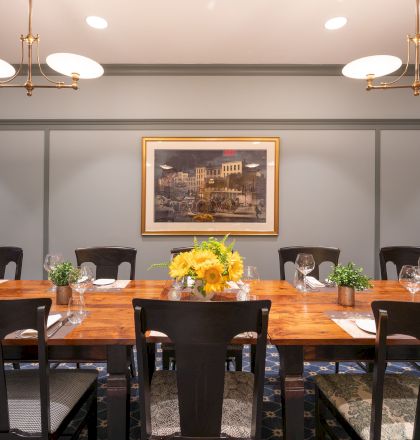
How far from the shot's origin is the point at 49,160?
3781 millimetres

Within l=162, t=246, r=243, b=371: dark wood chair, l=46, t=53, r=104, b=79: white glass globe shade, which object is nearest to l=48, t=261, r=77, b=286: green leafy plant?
l=162, t=246, r=243, b=371: dark wood chair

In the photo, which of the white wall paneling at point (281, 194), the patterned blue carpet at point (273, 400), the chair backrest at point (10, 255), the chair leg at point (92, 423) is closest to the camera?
the chair leg at point (92, 423)

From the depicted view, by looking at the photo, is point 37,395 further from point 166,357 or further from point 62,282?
point 166,357

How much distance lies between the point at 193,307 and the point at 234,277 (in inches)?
19.3

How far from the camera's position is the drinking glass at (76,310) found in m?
1.54

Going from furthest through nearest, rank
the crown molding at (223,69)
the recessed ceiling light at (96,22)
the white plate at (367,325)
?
the crown molding at (223,69) < the recessed ceiling light at (96,22) < the white plate at (367,325)

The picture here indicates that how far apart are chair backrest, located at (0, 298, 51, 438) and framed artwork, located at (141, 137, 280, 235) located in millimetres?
2595

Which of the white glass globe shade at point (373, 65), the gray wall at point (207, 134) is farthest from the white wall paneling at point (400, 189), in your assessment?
the white glass globe shade at point (373, 65)

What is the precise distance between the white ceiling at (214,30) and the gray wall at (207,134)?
1.07 feet

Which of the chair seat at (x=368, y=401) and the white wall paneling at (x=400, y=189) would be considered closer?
the chair seat at (x=368, y=401)

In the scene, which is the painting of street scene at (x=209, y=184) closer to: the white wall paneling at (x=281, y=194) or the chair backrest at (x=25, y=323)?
the white wall paneling at (x=281, y=194)

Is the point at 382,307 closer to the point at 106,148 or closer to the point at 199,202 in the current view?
the point at 199,202

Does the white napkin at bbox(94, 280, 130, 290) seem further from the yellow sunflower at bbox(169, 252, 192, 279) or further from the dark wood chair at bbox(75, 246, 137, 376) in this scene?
the yellow sunflower at bbox(169, 252, 192, 279)

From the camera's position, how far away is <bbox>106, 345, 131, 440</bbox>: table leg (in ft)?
4.35
